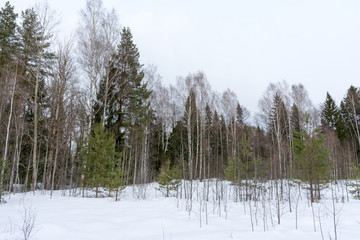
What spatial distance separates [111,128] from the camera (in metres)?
13.7

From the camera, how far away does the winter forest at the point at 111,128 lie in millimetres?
8602

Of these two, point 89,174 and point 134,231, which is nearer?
point 134,231

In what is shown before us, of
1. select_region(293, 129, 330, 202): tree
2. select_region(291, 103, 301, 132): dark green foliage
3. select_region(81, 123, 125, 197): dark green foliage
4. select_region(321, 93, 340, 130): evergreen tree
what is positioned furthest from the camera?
select_region(321, 93, 340, 130): evergreen tree

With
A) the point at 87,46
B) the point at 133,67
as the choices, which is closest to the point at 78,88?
the point at 87,46

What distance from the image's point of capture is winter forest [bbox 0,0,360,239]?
8.60 metres

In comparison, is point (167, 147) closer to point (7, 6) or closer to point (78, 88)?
point (78, 88)

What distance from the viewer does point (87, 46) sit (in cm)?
1195

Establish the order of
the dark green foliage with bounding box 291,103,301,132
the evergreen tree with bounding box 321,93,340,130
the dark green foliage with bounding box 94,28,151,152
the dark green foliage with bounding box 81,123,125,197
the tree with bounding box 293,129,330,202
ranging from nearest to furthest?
1. the tree with bounding box 293,129,330,202
2. the dark green foliage with bounding box 81,123,125,197
3. the dark green foliage with bounding box 94,28,151,152
4. the dark green foliage with bounding box 291,103,301,132
5. the evergreen tree with bounding box 321,93,340,130

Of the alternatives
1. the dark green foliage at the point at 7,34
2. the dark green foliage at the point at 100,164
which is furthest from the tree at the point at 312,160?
the dark green foliage at the point at 7,34

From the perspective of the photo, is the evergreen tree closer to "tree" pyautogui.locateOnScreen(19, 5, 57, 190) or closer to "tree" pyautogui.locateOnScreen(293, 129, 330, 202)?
"tree" pyautogui.locateOnScreen(293, 129, 330, 202)

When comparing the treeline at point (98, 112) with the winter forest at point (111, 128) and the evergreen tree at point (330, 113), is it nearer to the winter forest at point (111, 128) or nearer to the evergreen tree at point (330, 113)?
the winter forest at point (111, 128)

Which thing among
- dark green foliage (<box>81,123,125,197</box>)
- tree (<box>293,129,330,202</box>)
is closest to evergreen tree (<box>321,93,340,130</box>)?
tree (<box>293,129,330,202</box>)

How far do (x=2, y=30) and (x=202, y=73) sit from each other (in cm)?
1572

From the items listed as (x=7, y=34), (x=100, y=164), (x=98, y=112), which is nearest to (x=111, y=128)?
(x=98, y=112)
